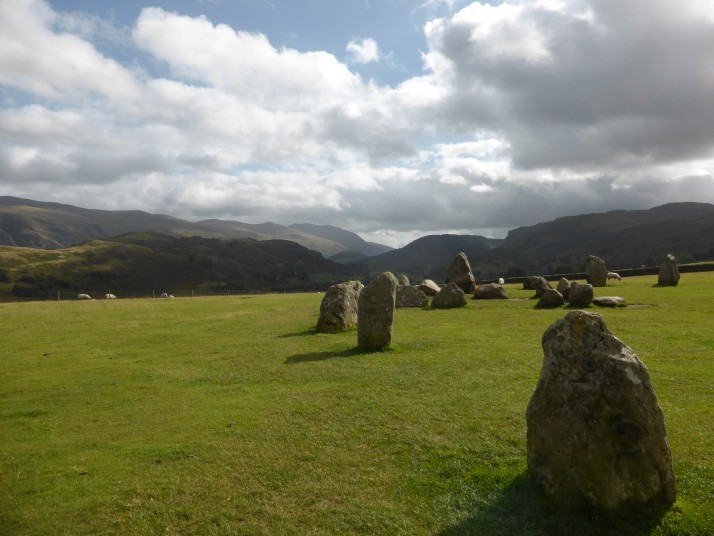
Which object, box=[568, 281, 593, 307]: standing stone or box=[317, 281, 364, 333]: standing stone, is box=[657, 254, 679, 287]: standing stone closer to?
box=[568, 281, 593, 307]: standing stone

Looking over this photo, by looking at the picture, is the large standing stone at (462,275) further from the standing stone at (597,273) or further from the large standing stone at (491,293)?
the standing stone at (597,273)

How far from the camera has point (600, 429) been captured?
6891 millimetres

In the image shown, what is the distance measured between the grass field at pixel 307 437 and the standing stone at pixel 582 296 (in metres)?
8.77

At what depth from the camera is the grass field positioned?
753 centimetres

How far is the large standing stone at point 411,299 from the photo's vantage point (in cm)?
3888

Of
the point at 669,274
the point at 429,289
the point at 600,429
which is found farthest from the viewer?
the point at 429,289

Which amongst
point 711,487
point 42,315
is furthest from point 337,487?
point 42,315

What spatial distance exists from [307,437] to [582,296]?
2695 cm

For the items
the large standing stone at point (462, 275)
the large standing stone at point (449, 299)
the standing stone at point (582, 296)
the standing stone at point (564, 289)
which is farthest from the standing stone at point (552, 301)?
the large standing stone at point (462, 275)

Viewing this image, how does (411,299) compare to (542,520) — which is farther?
(411,299)

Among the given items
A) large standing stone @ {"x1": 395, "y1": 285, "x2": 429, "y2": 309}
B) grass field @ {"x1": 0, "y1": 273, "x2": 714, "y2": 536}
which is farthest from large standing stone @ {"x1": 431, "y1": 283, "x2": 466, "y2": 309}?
grass field @ {"x1": 0, "y1": 273, "x2": 714, "y2": 536}

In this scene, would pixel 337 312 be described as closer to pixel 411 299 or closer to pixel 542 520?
pixel 411 299

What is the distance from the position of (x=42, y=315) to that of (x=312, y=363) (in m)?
27.5

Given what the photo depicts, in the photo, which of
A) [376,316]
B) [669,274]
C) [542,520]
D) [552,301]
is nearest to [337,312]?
[376,316]
